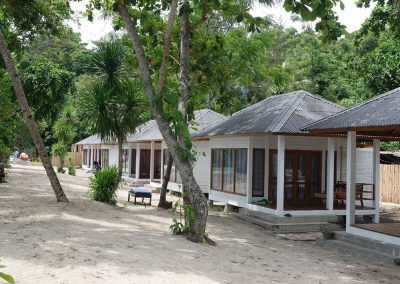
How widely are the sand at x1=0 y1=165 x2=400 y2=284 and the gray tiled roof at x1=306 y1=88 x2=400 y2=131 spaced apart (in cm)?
302

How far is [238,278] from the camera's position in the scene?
7051mm

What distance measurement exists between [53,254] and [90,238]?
5.15 ft

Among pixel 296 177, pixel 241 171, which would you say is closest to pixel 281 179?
pixel 296 177

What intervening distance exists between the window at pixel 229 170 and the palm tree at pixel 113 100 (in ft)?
11.7

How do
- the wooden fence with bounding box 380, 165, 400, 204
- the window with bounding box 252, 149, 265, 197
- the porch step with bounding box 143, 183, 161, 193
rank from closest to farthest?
the window with bounding box 252, 149, 265, 197 < the wooden fence with bounding box 380, 165, 400, 204 < the porch step with bounding box 143, 183, 161, 193

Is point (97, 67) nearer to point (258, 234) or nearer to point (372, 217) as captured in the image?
point (258, 234)

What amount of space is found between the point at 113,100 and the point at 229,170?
5.22m

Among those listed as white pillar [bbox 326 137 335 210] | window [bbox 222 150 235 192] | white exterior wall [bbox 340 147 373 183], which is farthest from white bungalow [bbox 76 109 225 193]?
white pillar [bbox 326 137 335 210]

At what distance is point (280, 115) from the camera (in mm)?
14859

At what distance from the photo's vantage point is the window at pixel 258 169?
16.3m

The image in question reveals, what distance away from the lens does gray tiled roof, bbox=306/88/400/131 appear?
988cm

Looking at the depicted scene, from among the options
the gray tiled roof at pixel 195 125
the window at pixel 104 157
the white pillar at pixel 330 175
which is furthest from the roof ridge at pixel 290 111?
the window at pixel 104 157

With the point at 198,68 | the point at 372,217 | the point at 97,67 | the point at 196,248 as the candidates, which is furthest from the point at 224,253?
the point at 97,67

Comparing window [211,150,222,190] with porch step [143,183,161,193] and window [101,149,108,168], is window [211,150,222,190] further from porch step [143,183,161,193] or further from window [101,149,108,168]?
window [101,149,108,168]
